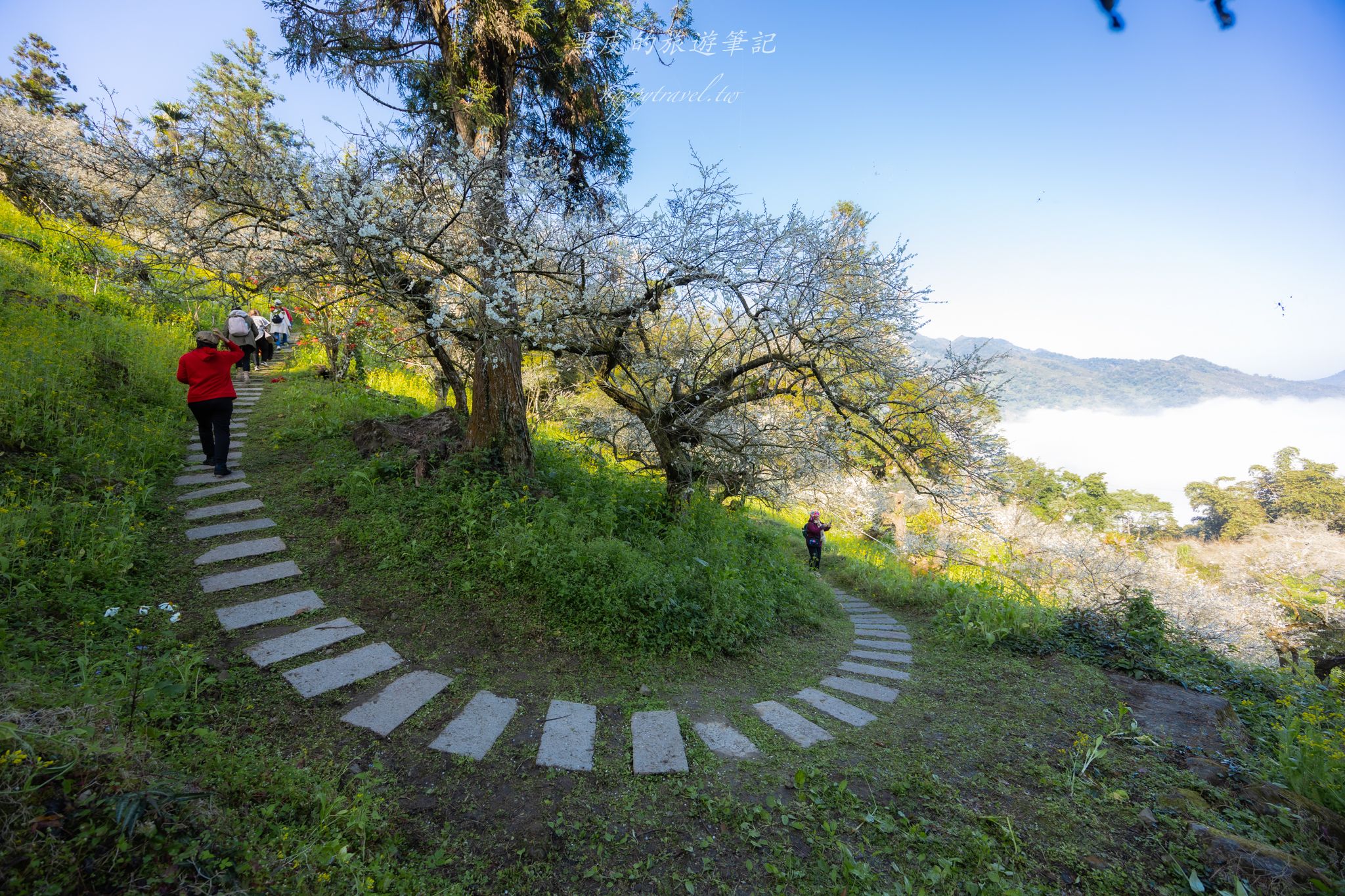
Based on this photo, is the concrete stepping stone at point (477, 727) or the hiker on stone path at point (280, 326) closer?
the concrete stepping stone at point (477, 727)

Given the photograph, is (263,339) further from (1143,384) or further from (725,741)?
(1143,384)

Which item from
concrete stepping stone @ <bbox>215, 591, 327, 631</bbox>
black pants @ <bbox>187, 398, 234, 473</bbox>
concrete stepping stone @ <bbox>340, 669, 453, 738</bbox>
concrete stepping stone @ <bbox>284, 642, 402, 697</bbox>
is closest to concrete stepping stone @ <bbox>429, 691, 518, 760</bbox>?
concrete stepping stone @ <bbox>340, 669, 453, 738</bbox>

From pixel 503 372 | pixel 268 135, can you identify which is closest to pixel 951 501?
pixel 503 372

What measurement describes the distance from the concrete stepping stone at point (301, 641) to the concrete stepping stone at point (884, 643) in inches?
200

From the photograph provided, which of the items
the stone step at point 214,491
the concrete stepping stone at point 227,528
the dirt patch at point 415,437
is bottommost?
the concrete stepping stone at point 227,528

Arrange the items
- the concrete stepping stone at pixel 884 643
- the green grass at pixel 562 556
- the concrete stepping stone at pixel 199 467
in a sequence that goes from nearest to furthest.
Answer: the green grass at pixel 562 556 → the concrete stepping stone at pixel 199 467 → the concrete stepping stone at pixel 884 643

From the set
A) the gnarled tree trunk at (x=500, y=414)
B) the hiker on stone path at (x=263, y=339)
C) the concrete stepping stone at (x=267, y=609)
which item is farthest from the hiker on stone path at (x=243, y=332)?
the concrete stepping stone at (x=267, y=609)

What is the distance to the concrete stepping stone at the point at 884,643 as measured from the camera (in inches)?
224

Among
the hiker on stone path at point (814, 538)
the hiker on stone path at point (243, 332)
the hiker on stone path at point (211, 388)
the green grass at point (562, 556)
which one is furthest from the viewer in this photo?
the hiker on stone path at point (814, 538)

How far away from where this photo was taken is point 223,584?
3713 mm

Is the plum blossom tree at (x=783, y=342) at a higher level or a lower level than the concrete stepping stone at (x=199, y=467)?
higher

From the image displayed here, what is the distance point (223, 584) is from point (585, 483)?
3323 mm

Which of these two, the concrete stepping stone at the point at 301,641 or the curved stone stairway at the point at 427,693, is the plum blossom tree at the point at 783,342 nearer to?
the curved stone stairway at the point at 427,693

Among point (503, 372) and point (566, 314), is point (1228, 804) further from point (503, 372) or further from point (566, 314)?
point (503, 372)
